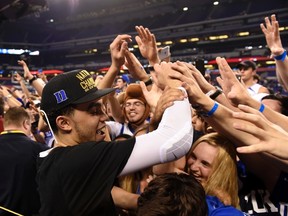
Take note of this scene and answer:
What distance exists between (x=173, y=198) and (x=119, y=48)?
1.39 metres

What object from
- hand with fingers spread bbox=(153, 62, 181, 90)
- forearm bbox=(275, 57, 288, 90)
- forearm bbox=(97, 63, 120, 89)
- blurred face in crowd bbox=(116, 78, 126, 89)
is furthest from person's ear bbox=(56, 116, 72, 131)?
blurred face in crowd bbox=(116, 78, 126, 89)

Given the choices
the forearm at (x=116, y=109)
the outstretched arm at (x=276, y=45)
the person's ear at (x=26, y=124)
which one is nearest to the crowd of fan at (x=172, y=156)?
the outstretched arm at (x=276, y=45)

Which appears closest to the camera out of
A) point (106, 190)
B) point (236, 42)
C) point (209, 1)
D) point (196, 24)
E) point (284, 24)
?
point (106, 190)

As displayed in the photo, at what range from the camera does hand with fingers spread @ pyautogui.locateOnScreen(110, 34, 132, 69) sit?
2.19m

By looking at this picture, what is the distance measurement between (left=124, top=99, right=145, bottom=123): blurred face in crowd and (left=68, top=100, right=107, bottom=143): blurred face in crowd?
1476mm

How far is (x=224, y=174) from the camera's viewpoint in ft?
4.97

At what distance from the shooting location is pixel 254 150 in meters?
1.15

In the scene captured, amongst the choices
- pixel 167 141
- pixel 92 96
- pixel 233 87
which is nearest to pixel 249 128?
pixel 167 141

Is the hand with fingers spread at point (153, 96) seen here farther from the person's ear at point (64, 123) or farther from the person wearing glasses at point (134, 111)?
the person wearing glasses at point (134, 111)

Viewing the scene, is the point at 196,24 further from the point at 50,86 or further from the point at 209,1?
the point at 50,86

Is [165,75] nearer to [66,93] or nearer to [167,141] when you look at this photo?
[167,141]

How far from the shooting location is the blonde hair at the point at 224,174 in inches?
58.5

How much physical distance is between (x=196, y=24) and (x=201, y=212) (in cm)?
2512

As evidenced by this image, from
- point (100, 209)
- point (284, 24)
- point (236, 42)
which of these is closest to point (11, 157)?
point (100, 209)
